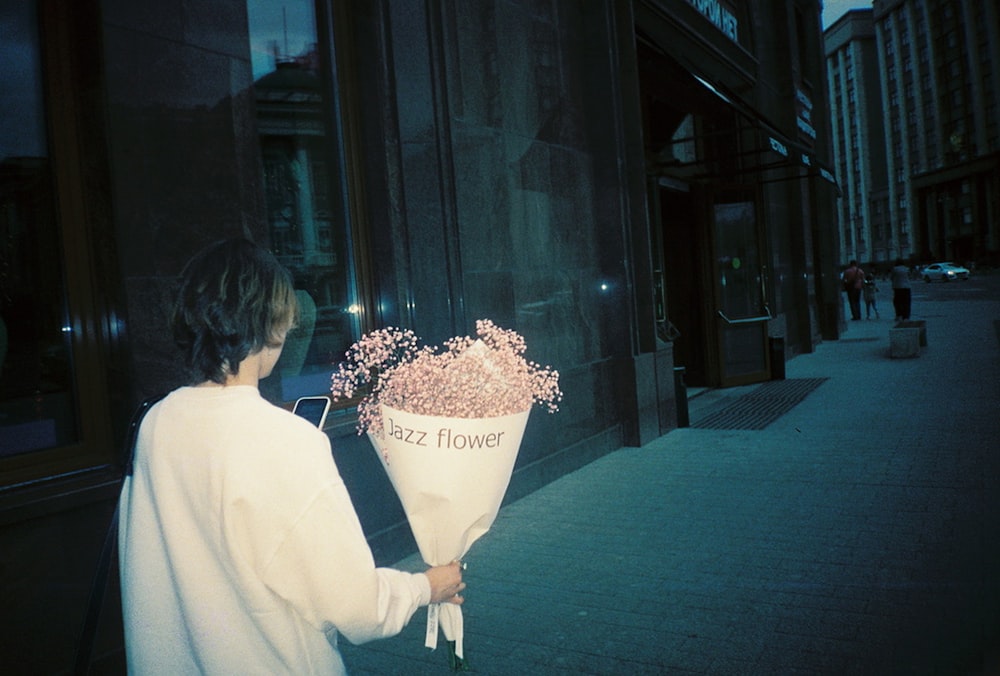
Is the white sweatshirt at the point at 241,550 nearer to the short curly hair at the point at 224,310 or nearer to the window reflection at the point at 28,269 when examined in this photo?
the short curly hair at the point at 224,310

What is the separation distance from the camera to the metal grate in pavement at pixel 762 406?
8828 millimetres

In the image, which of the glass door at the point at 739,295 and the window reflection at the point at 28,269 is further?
the glass door at the point at 739,295

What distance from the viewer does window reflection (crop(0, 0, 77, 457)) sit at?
357cm

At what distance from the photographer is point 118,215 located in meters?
3.73

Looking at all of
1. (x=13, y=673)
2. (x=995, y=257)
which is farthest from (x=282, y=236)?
(x=995, y=257)

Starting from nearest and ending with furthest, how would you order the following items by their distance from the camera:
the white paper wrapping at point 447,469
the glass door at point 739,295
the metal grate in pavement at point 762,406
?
the white paper wrapping at point 447,469 → the metal grate in pavement at point 762,406 → the glass door at point 739,295

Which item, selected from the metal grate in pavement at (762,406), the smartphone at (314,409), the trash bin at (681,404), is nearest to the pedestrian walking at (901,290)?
the metal grate in pavement at (762,406)

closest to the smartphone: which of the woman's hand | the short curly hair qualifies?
the short curly hair

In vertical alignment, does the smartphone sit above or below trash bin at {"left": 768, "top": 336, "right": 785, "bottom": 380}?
above

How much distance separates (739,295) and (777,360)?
1.23 m

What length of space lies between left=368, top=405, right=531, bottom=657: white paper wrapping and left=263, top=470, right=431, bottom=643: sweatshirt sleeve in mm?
239

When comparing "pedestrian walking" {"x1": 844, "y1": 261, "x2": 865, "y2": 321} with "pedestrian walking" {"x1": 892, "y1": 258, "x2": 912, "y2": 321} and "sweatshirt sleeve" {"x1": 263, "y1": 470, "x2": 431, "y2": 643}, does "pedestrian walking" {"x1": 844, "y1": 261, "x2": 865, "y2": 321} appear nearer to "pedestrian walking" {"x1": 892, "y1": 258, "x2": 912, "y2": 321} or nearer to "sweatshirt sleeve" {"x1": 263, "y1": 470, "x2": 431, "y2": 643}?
"pedestrian walking" {"x1": 892, "y1": 258, "x2": 912, "y2": 321}

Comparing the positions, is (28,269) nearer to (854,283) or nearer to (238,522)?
(238,522)

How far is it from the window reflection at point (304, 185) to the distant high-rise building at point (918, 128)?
291 feet
